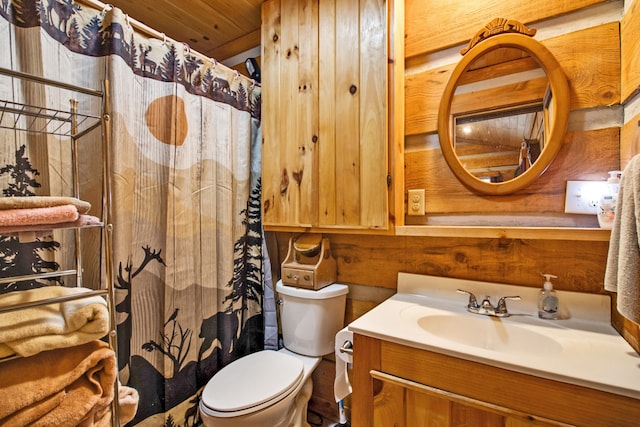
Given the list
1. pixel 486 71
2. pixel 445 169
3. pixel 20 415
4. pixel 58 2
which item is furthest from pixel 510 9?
pixel 20 415

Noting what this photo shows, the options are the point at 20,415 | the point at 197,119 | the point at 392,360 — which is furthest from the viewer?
the point at 197,119

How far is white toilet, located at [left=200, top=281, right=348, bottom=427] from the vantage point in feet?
3.65

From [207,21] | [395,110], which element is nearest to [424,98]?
[395,110]

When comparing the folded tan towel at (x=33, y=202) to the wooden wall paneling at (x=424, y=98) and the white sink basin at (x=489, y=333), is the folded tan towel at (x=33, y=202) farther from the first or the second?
the wooden wall paneling at (x=424, y=98)

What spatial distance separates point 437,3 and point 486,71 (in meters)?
0.40

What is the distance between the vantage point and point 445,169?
1.29 meters

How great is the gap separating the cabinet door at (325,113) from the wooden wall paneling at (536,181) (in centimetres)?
22

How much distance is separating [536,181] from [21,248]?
6.19 feet

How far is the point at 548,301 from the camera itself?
103cm

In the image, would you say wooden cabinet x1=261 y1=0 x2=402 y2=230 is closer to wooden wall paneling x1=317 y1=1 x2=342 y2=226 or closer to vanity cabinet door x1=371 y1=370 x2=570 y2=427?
wooden wall paneling x1=317 y1=1 x2=342 y2=226

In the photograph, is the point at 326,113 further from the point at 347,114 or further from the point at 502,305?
the point at 502,305

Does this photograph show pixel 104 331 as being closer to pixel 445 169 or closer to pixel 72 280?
pixel 72 280

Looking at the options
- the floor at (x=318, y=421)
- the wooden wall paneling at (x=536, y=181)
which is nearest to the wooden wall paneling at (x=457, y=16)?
the wooden wall paneling at (x=536, y=181)

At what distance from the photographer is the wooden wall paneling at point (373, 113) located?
1.26 m
